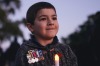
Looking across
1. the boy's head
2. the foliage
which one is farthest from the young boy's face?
the foliage

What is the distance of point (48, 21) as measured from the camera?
289 centimetres

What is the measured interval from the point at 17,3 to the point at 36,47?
20.4 m

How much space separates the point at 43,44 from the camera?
3.01 meters

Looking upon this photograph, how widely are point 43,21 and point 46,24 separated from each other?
0.05 m

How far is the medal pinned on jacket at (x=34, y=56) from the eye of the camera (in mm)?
2943

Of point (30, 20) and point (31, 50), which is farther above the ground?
point (30, 20)

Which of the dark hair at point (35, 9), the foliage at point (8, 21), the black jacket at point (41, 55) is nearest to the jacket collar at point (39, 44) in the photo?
the black jacket at point (41, 55)

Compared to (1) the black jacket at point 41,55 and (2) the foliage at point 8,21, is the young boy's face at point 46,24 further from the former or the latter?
(2) the foliage at point 8,21

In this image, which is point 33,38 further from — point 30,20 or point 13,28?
point 13,28

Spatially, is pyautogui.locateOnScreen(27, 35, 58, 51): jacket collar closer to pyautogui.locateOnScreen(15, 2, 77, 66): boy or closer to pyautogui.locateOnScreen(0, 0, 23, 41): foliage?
pyautogui.locateOnScreen(15, 2, 77, 66): boy

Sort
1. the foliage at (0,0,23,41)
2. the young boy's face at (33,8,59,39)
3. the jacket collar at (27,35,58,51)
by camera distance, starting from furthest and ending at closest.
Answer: the foliage at (0,0,23,41), the jacket collar at (27,35,58,51), the young boy's face at (33,8,59,39)

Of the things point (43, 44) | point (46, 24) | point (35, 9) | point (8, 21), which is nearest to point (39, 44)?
point (43, 44)

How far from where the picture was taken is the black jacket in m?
2.94

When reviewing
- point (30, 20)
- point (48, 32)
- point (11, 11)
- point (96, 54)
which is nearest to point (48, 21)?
point (48, 32)
